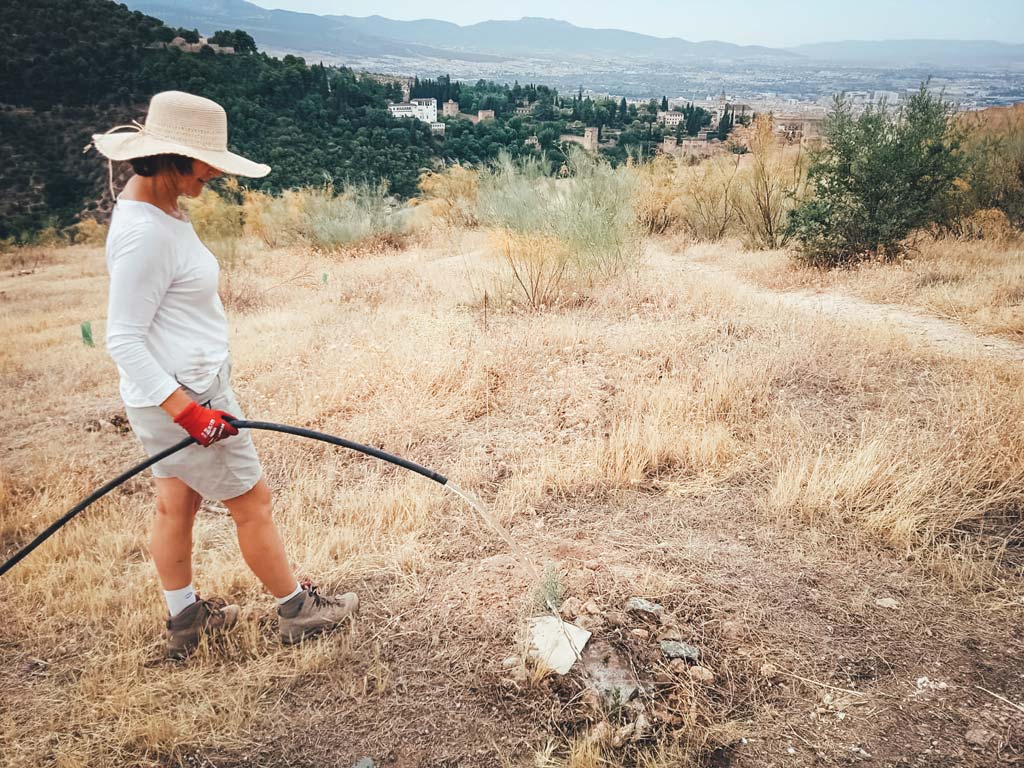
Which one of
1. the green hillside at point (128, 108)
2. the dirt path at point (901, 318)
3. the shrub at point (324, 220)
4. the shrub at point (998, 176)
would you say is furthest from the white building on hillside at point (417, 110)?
the dirt path at point (901, 318)

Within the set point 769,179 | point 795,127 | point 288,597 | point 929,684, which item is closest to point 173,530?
point 288,597

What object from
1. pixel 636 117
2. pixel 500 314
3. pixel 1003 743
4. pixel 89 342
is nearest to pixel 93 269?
pixel 89 342

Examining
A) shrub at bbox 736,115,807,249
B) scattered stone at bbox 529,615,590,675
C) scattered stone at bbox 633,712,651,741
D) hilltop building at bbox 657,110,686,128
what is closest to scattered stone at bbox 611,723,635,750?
scattered stone at bbox 633,712,651,741

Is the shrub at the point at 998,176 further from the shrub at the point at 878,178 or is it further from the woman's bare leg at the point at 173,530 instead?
the woman's bare leg at the point at 173,530

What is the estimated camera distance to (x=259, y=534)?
7.08ft

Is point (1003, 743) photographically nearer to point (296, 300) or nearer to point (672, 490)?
point (672, 490)

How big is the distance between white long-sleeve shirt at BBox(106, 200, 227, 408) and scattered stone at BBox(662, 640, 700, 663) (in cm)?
200

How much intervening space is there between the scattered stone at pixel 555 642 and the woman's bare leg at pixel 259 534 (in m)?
1.05

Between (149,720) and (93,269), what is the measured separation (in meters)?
17.0

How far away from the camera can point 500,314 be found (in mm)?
7184

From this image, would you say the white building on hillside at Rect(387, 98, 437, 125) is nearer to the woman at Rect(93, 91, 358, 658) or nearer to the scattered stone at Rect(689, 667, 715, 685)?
the woman at Rect(93, 91, 358, 658)

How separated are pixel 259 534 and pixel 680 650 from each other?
67.2 inches

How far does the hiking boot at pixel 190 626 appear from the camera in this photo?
2.29m

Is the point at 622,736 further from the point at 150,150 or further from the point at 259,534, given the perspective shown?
the point at 150,150
